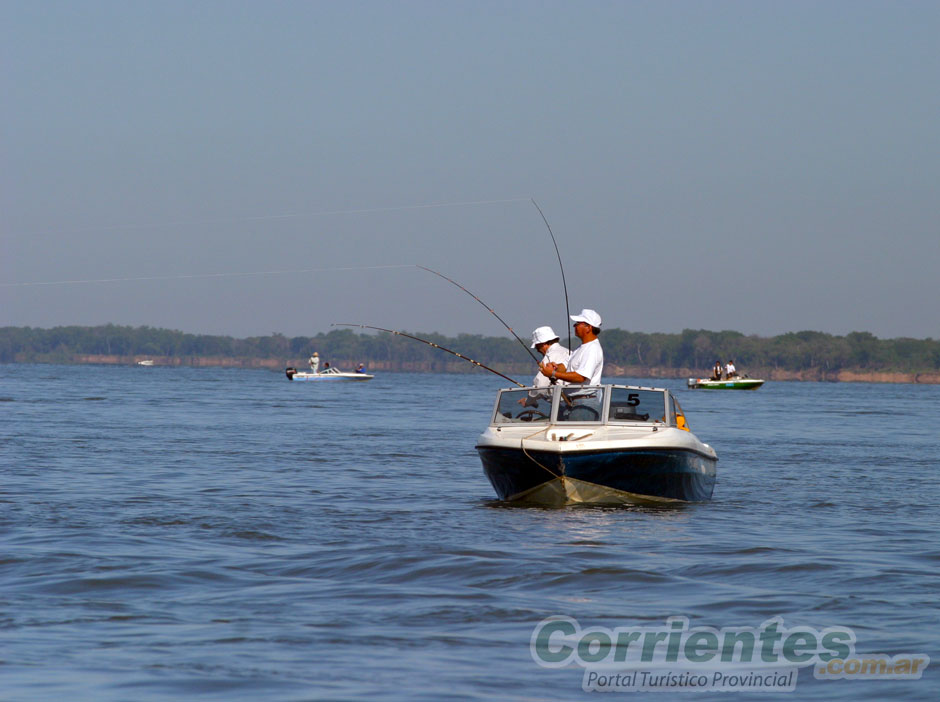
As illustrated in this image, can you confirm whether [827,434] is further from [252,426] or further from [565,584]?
[565,584]

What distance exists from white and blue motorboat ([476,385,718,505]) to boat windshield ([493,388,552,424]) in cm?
1

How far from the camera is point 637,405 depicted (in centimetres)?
1508

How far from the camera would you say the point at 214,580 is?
9680 millimetres

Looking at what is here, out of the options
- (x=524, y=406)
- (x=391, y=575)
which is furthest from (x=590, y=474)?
(x=391, y=575)

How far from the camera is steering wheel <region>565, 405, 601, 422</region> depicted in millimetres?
14680

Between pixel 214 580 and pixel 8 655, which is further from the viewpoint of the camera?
pixel 214 580

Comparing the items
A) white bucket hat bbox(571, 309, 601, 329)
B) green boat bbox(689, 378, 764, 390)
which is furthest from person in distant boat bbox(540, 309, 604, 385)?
green boat bbox(689, 378, 764, 390)

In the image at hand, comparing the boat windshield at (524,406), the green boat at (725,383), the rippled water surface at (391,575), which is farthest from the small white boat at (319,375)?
the boat windshield at (524,406)

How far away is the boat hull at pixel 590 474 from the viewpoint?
46.1ft

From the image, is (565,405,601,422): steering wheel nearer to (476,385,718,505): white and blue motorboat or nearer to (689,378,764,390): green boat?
(476,385,718,505): white and blue motorboat

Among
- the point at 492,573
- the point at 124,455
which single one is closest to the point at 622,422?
the point at 492,573

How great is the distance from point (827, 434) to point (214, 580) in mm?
30942

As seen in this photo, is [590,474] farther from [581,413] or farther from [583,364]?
[583,364]

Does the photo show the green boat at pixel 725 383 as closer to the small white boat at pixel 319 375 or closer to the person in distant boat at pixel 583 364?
the small white boat at pixel 319 375
